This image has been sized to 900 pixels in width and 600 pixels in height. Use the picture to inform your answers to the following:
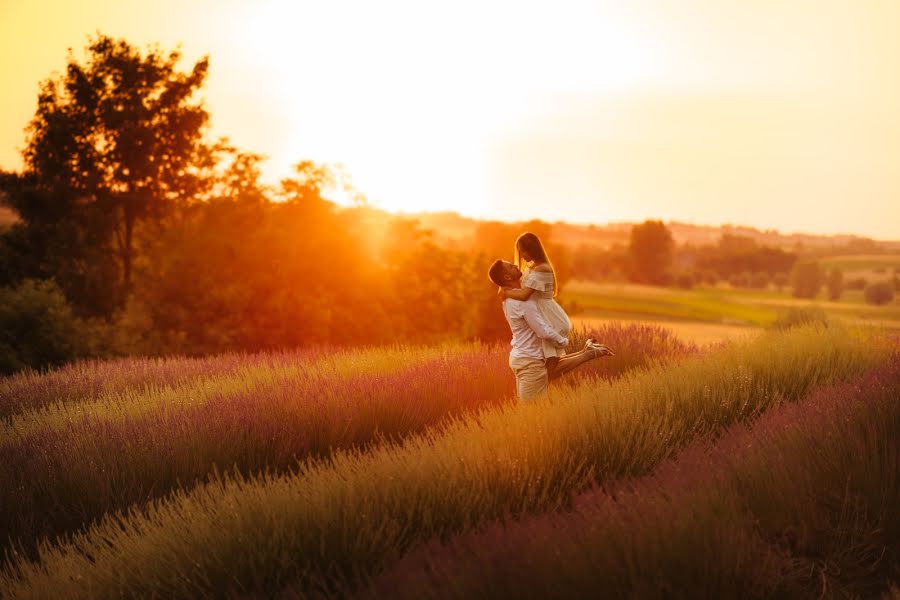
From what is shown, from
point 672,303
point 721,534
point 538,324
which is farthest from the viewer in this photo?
point 672,303

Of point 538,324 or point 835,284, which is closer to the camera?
point 538,324

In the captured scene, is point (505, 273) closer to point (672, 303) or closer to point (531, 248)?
point (531, 248)

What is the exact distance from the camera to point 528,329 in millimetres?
7285

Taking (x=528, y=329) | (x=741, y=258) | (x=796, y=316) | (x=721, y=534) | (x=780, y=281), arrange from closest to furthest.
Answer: (x=721, y=534), (x=528, y=329), (x=796, y=316), (x=780, y=281), (x=741, y=258)

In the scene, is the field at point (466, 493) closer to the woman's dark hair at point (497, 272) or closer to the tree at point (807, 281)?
the woman's dark hair at point (497, 272)

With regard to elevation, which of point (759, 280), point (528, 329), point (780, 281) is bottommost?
point (759, 280)

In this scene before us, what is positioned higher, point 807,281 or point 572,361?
point 807,281

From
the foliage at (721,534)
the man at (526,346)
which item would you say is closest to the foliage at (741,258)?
the man at (526,346)

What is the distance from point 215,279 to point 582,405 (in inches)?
670

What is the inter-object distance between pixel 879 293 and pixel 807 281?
1.52 metres

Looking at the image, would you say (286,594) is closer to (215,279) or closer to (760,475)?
(760,475)

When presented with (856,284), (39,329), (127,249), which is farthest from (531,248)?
(127,249)

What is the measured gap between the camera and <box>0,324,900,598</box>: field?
322 cm

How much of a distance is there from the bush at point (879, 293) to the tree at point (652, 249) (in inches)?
1021
